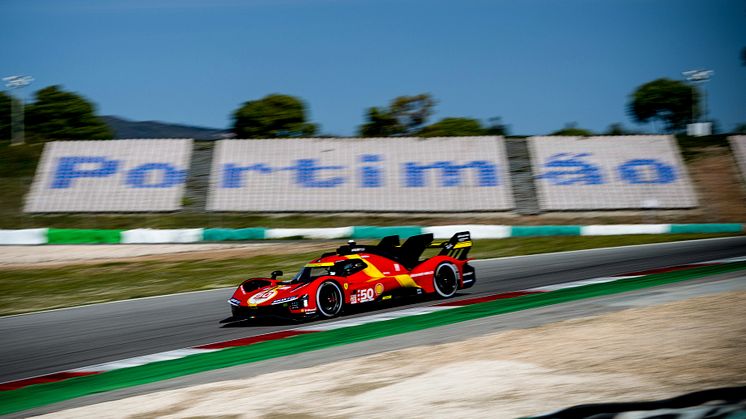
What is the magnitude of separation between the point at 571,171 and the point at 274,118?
32746 mm

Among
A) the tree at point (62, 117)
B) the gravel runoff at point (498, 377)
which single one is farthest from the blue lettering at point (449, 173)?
the tree at point (62, 117)

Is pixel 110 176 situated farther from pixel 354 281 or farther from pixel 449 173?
pixel 354 281

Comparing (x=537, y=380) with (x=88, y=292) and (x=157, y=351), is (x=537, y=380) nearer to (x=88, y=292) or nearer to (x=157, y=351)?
(x=157, y=351)

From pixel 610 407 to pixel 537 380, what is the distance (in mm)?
1218

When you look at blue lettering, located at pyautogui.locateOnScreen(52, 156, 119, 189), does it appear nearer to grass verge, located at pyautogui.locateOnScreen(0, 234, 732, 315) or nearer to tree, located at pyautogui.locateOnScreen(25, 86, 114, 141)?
grass verge, located at pyautogui.locateOnScreen(0, 234, 732, 315)

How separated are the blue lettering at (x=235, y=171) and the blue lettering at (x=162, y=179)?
190 centimetres

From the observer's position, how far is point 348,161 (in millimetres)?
36031

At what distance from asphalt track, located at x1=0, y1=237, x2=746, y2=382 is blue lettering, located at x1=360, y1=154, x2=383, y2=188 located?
46.3 ft

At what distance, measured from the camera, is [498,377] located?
294 inches

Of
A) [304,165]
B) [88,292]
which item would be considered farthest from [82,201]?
[88,292]

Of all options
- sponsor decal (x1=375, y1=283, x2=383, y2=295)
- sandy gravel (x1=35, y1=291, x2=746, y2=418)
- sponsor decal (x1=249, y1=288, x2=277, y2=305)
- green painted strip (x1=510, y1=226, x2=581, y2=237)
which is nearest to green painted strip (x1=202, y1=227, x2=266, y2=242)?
green painted strip (x1=510, y1=226, x2=581, y2=237)

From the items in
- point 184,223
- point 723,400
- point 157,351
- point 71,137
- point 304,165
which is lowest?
point 723,400

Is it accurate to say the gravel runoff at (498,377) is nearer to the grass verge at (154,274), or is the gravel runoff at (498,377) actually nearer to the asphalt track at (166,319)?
the asphalt track at (166,319)

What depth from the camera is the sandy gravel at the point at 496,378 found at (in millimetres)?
6680
